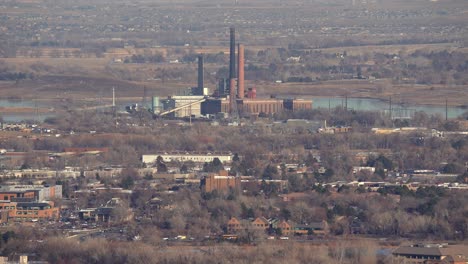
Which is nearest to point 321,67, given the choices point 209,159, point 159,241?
point 209,159

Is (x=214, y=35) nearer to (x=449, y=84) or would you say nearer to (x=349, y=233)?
(x=449, y=84)

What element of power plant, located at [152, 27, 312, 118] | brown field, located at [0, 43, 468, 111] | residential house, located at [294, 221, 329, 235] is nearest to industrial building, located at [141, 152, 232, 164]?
power plant, located at [152, 27, 312, 118]

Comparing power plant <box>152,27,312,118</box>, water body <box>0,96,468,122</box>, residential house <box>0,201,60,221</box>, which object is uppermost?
power plant <box>152,27,312,118</box>

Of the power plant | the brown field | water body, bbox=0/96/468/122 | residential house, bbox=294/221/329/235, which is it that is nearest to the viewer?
residential house, bbox=294/221/329/235

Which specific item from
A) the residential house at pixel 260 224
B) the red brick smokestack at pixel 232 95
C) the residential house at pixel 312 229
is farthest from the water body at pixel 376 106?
the residential house at pixel 312 229

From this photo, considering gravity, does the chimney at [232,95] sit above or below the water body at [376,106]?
above

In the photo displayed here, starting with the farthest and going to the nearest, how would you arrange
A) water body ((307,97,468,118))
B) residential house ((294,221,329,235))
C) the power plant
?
the power plant, water body ((307,97,468,118)), residential house ((294,221,329,235))

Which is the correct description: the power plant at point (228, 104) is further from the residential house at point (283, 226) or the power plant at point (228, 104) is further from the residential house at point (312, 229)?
the residential house at point (312, 229)

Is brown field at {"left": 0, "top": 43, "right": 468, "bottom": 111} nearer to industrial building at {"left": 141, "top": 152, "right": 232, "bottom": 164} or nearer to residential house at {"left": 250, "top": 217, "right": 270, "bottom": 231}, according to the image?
industrial building at {"left": 141, "top": 152, "right": 232, "bottom": 164}

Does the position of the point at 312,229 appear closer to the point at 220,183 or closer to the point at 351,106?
the point at 220,183

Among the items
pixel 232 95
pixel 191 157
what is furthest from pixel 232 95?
pixel 191 157
